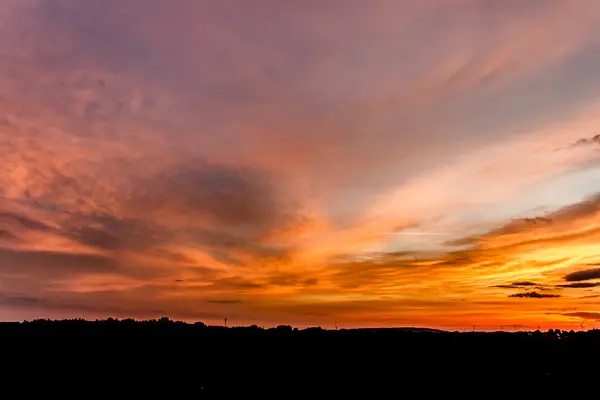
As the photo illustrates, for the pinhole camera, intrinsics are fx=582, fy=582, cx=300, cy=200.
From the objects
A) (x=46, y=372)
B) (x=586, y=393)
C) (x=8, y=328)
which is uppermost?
(x=8, y=328)

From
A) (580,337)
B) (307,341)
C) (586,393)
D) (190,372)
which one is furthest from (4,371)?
(580,337)

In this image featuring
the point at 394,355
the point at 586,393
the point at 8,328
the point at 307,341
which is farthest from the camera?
the point at 8,328

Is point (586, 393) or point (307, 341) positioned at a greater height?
point (307, 341)

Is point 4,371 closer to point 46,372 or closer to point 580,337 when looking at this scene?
point 46,372

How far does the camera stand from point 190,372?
111ft

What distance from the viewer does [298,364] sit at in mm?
36094

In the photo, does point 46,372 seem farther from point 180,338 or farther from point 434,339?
point 434,339

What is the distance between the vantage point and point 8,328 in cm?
4431

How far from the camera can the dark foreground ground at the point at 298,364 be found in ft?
104

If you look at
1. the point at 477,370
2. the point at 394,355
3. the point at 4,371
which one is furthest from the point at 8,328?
the point at 477,370

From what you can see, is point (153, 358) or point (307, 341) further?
point (307, 341)

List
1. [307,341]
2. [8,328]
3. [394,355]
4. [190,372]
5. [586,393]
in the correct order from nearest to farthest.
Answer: [586,393]
[190,372]
[394,355]
[307,341]
[8,328]

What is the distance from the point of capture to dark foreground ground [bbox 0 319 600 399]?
31.6m

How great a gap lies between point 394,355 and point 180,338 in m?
14.6
